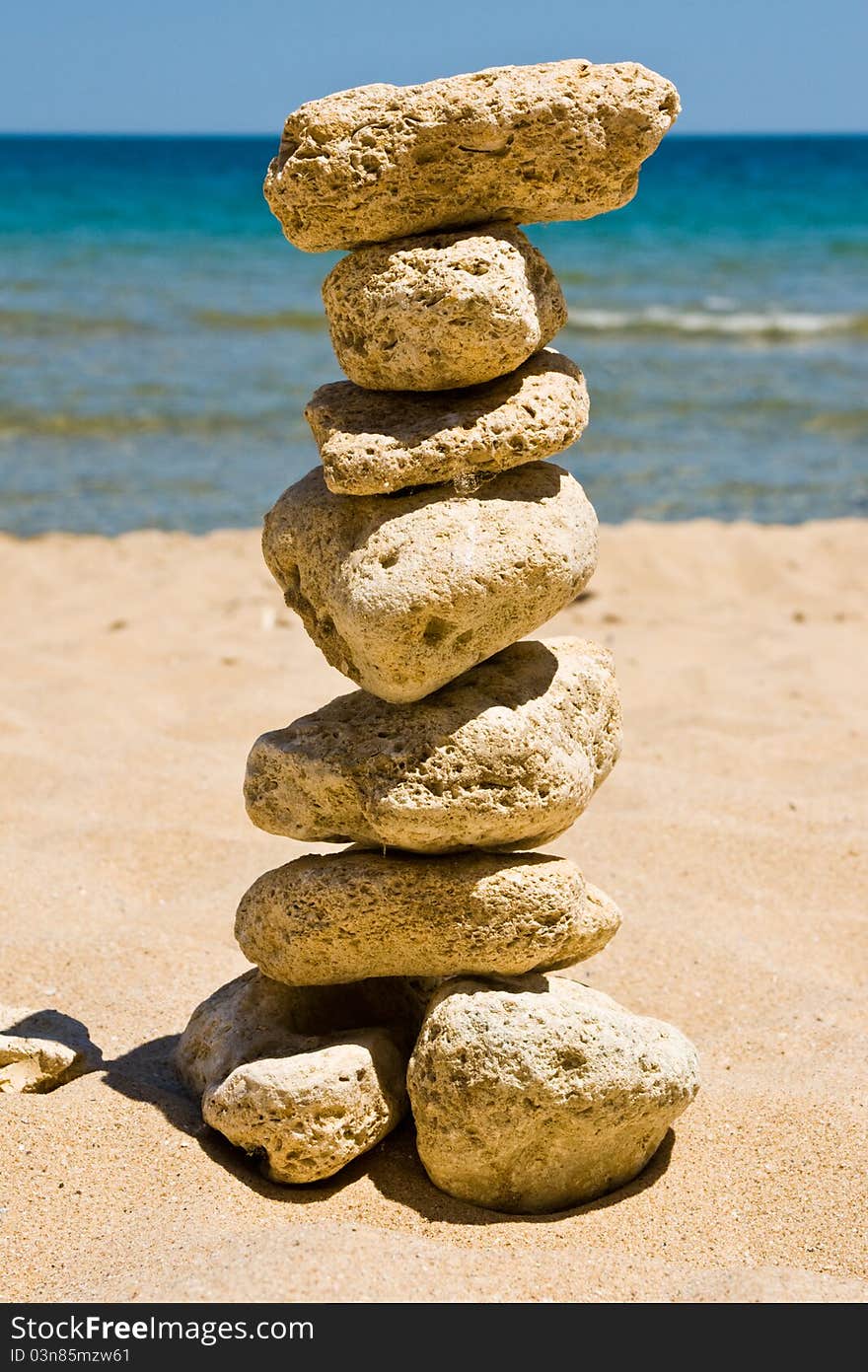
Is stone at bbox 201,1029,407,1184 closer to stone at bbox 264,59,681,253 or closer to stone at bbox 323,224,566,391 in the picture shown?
stone at bbox 323,224,566,391

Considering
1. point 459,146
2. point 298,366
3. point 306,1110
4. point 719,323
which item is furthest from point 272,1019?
point 719,323

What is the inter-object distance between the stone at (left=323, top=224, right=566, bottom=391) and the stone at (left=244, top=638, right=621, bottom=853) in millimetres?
707

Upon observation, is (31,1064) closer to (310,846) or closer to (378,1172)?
(378,1172)

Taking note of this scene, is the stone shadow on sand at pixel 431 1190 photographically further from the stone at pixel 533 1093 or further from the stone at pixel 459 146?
the stone at pixel 459 146

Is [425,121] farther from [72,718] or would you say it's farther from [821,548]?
[821,548]

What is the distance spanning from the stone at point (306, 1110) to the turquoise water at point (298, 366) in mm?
7534

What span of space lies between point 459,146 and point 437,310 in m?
0.37

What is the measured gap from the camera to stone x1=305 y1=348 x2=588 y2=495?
322 centimetres

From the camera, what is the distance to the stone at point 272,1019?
3.55 meters

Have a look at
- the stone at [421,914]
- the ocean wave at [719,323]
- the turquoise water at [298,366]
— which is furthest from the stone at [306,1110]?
the ocean wave at [719,323]

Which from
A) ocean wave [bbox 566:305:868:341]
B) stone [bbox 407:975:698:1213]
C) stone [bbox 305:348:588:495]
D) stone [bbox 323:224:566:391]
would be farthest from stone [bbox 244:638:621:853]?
ocean wave [bbox 566:305:868:341]
